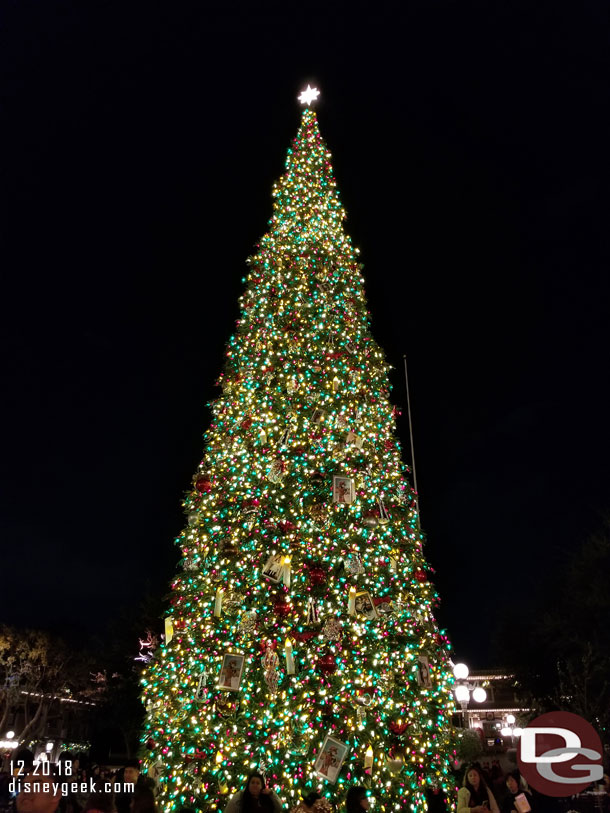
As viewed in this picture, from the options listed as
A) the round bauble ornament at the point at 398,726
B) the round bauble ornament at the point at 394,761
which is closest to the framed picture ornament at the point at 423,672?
the round bauble ornament at the point at 398,726

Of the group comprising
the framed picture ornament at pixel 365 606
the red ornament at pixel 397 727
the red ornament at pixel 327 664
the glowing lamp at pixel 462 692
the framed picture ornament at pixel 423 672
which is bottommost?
the glowing lamp at pixel 462 692

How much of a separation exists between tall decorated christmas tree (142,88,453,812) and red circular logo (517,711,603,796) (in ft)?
7.12

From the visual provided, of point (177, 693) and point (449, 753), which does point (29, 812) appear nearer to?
point (177, 693)

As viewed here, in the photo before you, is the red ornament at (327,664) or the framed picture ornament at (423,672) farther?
the framed picture ornament at (423,672)

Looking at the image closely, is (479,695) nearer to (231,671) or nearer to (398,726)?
(398,726)

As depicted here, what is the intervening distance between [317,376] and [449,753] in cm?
575

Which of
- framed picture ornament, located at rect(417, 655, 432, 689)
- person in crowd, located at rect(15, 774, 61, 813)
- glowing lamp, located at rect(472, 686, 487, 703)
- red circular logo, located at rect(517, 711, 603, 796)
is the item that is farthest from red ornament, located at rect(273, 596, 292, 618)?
glowing lamp, located at rect(472, 686, 487, 703)

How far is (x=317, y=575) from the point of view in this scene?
751cm

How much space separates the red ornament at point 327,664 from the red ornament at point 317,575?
95cm

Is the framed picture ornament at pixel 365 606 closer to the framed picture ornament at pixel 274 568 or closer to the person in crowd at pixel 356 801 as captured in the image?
the framed picture ornament at pixel 274 568

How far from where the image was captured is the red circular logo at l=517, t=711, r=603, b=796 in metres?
4.74

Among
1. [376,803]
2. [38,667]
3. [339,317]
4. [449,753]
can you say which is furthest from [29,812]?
[38,667]

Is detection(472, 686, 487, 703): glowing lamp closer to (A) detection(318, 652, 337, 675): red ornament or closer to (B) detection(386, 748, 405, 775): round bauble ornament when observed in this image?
(B) detection(386, 748, 405, 775): round bauble ornament

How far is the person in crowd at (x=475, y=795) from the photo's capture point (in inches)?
232
